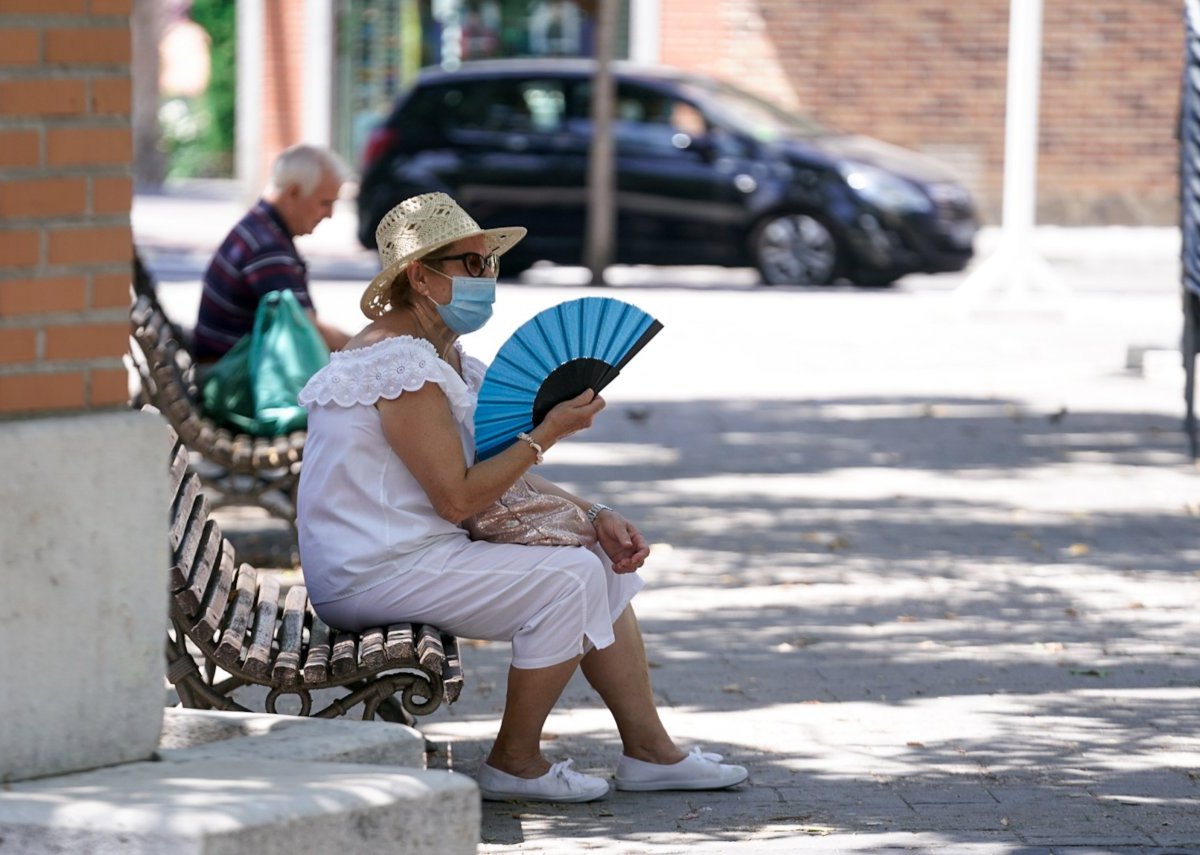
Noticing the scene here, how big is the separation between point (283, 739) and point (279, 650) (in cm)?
60

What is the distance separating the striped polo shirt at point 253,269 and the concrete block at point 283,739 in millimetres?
3269

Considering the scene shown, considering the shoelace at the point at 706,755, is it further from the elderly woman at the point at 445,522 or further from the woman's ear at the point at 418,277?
the woman's ear at the point at 418,277

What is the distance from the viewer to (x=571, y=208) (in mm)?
19859

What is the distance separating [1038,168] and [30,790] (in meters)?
22.7

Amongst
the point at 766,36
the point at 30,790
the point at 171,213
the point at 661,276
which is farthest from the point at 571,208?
the point at 30,790

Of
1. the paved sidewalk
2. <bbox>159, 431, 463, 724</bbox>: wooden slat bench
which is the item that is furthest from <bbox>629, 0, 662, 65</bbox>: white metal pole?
<bbox>159, 431, 463, 724</bbox>: wooden slat bench

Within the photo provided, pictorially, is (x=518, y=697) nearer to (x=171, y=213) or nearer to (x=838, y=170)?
(x=838, y=170)

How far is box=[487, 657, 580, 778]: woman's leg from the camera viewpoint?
16.7 ft

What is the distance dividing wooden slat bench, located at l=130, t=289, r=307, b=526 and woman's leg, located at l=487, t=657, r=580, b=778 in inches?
99.6

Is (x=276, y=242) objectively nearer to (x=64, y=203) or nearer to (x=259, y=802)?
(x=64, y=203)

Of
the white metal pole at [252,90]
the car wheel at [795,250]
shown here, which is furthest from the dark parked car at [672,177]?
the white metal pole at [252,90]

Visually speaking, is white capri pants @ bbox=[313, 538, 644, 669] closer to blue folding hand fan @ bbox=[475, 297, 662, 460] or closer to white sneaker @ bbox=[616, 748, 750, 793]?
blue folding hand fan @ bbox=[475, 297, 662, 460]

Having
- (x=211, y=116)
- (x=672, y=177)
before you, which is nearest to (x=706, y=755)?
(x=672, y=177)

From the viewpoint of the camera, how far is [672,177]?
1953 centimetres
